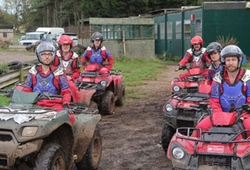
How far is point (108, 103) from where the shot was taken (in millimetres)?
10500

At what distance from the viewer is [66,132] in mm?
5203

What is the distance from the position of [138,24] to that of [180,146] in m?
22.4

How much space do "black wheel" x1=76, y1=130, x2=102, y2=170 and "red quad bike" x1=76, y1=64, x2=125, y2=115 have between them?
3.74m

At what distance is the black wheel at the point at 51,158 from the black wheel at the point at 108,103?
5.53m

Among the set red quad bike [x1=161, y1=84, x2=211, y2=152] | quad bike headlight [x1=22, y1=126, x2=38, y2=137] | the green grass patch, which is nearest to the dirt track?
red quad bike [x1=161, y1=84, x2=211, y2=152]

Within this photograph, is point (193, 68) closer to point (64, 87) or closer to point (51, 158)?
point (64, 87)

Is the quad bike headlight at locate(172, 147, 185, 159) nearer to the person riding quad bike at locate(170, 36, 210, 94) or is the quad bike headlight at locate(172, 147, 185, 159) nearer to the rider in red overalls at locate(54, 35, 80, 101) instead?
the person riding quad bike at locate(170, 36, 210, 94)

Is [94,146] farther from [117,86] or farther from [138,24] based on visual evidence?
[138,24]

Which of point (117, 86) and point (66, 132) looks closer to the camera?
point (66, 132)

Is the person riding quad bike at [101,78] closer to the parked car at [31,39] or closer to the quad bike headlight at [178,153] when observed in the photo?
the quad bike headlight at [178,153]

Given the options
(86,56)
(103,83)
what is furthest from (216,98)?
(86,56)

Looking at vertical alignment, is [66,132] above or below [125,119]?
above

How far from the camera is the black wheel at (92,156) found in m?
5.86

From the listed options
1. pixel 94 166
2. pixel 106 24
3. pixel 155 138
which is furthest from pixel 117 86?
pixel 106 24
